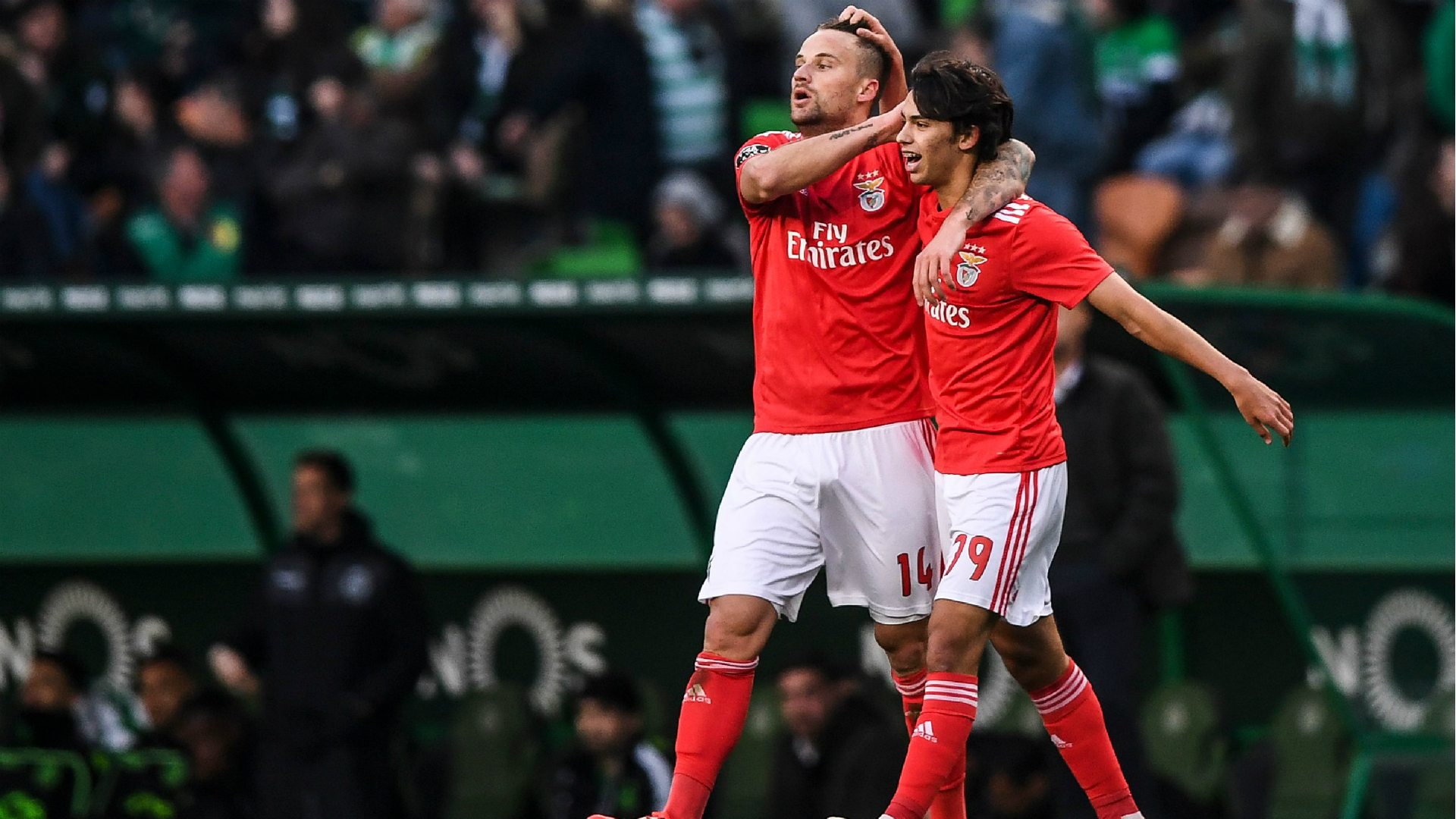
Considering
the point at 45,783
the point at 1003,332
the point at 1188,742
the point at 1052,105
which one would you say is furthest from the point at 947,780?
the point at 45,783

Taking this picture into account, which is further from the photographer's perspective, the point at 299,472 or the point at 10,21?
the point at 10,21

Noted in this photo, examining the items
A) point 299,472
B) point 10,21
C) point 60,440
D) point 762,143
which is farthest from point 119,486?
point 762,143

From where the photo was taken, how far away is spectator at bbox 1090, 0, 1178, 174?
37.0 feet

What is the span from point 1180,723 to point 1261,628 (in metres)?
0.68

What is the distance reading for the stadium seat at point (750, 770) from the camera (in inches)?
389

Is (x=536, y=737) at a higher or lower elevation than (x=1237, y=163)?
lower

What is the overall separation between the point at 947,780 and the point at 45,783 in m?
5.36

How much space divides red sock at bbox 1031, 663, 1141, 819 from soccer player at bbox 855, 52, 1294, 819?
0.25 m

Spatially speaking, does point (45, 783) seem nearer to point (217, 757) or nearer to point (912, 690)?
point (217, 757)

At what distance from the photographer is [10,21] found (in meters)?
13.7

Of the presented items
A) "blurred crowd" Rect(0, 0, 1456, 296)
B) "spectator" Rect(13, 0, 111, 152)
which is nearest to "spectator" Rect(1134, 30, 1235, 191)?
"blurred crowd" Rect(0, 0, 1456, 296)

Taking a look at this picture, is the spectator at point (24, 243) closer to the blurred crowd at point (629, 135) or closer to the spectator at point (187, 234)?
the blurred crowd at point (629, 135)

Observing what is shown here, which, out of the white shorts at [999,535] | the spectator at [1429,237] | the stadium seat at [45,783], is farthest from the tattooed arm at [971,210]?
the stadium seat at [45,783]

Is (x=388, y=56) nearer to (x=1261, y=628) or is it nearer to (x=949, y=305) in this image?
(x=1261, y=628)
